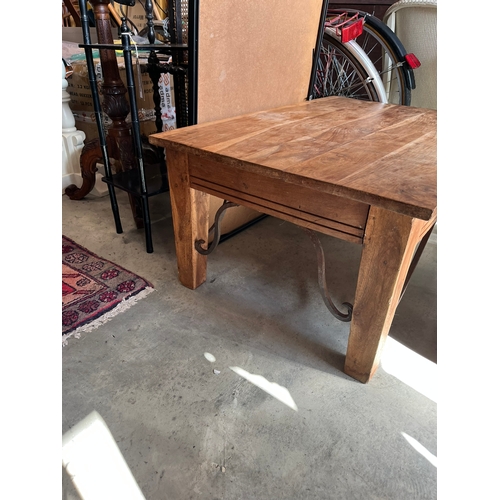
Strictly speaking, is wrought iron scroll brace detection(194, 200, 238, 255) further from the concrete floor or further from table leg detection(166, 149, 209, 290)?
the concrete floor

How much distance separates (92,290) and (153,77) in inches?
35.2

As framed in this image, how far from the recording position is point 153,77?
157cm

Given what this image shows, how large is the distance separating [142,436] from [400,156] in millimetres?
894

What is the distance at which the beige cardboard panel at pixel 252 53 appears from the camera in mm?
1174

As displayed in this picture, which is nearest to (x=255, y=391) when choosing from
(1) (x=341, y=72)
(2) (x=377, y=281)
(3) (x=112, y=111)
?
(2) (x=377, y=281)

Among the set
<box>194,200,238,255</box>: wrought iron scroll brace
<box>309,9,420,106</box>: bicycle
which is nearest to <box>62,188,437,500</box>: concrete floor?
<box>194,200,238,255</box>: wrought iron scroll brace

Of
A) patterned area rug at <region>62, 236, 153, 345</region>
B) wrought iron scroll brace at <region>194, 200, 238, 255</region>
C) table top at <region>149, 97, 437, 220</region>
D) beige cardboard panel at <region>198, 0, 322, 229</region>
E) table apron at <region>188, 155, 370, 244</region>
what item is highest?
beige cardboard panel at <region>198, 0, 322, 229</region>

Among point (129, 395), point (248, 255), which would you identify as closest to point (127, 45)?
point (248, 255)

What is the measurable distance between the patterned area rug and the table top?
52cm

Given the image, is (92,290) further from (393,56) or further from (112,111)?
(393,56)

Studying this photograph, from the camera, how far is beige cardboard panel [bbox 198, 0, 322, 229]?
1176 mm
